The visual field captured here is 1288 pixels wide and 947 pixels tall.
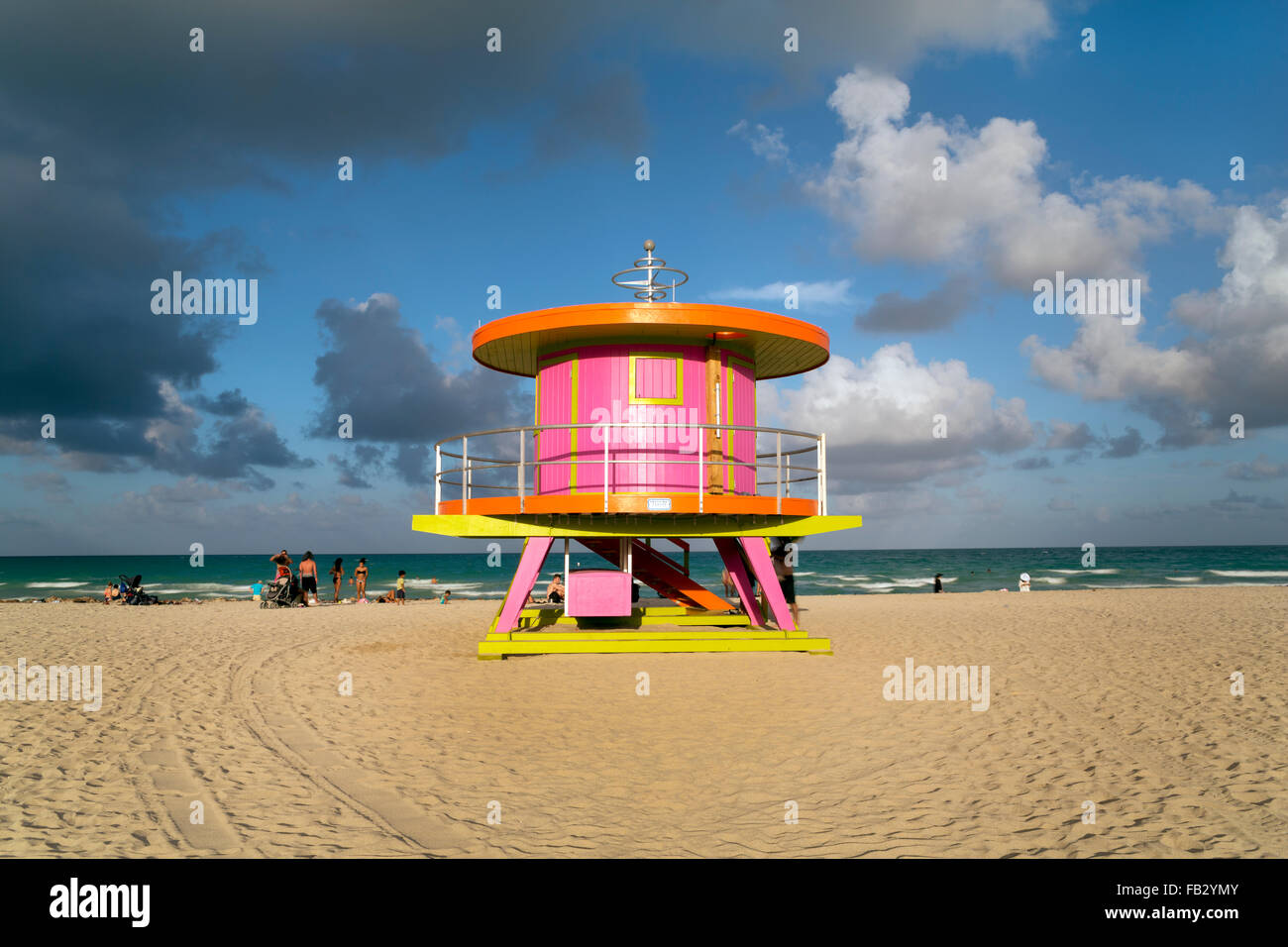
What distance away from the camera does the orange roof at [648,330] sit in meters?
12.2

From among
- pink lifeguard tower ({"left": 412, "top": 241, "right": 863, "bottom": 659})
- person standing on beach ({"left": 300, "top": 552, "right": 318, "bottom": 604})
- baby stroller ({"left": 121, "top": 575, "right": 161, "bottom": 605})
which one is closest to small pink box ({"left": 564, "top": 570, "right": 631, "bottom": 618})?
pink lifeguard tower ({"left": 412, "top": 241, "right": 863, "bottom": 659})

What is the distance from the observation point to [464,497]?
1277 cm

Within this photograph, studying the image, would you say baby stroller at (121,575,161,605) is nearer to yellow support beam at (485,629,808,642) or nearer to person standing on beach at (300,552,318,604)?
person standing on beach at (300,552,318,604)

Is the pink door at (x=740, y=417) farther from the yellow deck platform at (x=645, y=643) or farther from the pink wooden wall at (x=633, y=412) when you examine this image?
the yellow deck platform at (x=645, y=643)

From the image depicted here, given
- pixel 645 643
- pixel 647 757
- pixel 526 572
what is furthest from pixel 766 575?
pixel 647 757

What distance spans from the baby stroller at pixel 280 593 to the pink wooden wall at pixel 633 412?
17.8m

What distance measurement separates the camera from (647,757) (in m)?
7.37

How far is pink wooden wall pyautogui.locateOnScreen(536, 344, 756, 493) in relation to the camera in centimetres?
1269

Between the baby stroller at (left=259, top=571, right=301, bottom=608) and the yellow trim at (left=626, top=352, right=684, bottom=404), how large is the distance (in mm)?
19299

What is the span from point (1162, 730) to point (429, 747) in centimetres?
802

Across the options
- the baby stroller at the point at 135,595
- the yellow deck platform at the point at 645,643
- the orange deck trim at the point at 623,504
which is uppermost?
the orange deck trim at the point at 623,504

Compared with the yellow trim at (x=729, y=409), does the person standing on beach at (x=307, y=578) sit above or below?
below

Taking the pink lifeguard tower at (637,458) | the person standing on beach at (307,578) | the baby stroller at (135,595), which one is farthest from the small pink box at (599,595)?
the baby stroller at (135,595)
